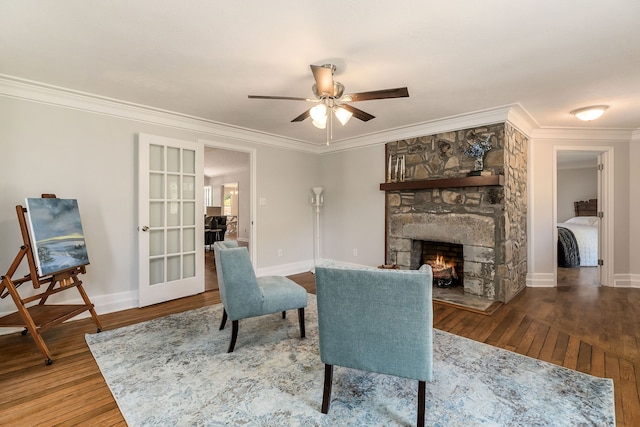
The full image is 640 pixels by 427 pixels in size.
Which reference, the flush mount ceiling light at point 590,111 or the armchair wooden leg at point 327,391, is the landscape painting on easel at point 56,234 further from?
the flush mount ceiling light at point 590,111

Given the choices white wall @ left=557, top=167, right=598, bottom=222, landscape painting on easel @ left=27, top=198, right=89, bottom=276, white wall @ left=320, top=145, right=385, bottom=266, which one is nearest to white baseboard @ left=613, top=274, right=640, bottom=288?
white wall @ left=320, top=145, right=385, bottom=266

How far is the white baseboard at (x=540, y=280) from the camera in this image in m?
4.39

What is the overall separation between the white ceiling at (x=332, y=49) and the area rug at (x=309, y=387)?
2.36 m

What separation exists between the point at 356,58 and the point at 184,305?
10.8ft

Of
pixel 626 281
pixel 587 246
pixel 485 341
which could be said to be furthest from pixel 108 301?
pixel 587 246

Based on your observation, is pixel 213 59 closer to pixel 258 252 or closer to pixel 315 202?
pixel 258 252

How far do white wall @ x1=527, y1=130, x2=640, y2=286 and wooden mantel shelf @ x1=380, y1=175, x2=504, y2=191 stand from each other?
1547mm

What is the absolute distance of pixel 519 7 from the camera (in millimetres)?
1738

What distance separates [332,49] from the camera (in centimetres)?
219

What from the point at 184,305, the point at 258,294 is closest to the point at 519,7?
the point at 258,294

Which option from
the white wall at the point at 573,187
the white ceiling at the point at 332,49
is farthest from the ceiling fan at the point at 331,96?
the white wall at the point at 573,187

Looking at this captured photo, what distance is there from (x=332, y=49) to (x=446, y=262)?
11.3 feet

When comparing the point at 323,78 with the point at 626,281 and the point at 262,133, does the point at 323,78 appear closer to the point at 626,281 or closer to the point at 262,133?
the point at 262,133

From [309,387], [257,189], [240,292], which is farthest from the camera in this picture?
[257,189]
